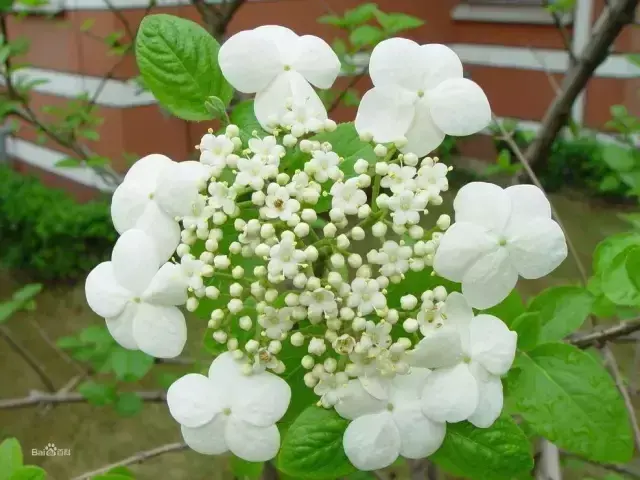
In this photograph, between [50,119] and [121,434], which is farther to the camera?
[50,119]

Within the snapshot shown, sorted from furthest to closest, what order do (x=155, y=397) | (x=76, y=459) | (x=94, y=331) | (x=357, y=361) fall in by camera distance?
(x=76, y=459), (x=94, y=331), (x=155, y=397), (x=357, y=361)

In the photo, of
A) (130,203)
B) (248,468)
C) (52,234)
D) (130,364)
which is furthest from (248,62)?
(52,234)

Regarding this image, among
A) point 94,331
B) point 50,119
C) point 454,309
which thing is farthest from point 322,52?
point 50,119

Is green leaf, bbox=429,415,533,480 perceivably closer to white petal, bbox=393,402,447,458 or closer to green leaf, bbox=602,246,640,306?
white petal, bbox=393,402,447,458

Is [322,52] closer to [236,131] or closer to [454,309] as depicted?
[236,131]

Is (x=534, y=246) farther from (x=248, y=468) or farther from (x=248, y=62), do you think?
(x=248, y=468)

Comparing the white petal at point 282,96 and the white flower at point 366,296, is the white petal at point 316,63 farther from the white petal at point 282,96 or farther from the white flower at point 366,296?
the white flower at point 366,296
